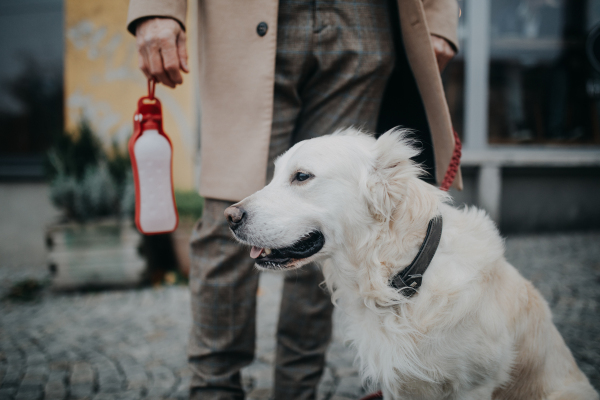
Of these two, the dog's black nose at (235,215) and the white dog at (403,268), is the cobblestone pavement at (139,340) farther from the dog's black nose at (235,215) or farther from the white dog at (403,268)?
the dog's black nose at (235,215)

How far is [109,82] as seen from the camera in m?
4.57

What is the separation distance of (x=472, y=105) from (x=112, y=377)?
4.92m

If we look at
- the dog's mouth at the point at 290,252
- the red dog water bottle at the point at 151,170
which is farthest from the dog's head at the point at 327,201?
the red dog water bottle at the point at 151,170

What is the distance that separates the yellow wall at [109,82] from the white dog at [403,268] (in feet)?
11.4

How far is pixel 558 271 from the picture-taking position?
365 centimetres

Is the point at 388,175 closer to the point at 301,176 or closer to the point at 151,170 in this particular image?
the point at 301,176

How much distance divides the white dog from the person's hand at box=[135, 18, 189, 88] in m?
0.52

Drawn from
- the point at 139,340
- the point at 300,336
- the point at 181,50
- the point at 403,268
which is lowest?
the point at 139,340

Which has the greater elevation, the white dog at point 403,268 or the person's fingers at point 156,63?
the person's fingers at point 156,63

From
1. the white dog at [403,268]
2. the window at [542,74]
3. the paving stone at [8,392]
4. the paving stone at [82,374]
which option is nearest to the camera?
the white dog at [403,268]

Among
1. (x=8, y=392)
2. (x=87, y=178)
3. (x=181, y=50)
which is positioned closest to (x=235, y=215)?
(x=181, y=50)

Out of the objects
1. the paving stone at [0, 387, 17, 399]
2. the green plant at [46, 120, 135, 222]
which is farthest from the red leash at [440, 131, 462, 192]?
the green plant at [46, 120, 135, 222]

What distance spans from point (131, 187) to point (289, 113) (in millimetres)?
2566

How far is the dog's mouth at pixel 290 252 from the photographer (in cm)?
136
